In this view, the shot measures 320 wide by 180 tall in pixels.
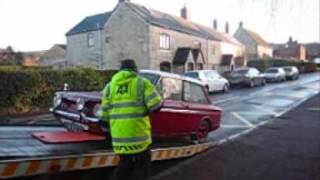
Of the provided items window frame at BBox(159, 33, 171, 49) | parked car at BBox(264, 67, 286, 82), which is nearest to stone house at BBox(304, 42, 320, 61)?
parked car at BBox(264, 67, 286, 82)

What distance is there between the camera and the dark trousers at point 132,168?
20.1 ft

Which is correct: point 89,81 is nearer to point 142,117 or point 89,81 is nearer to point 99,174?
point 99,174

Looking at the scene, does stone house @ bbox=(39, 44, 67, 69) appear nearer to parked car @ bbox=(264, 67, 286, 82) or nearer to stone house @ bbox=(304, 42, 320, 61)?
parked car @ bbox=(264, 67, 286, 82)

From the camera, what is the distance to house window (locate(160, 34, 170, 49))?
49.4 metres

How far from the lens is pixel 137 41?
4853 cm

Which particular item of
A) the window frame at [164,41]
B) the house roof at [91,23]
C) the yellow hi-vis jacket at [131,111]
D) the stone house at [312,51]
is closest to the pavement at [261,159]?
the yellow hi-vis jacket at [131,111]

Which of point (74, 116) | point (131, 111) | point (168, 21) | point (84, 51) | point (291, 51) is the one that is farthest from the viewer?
point (291, 51)

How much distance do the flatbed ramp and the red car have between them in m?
0.54

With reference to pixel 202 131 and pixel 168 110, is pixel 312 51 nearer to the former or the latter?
pixel 202 131

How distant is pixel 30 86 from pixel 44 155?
46.3ft

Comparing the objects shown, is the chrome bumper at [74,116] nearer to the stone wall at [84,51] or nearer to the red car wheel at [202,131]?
the red car wheel at [202,131]

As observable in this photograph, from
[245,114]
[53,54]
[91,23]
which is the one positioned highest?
[91,23]

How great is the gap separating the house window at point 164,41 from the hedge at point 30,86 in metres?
26.6

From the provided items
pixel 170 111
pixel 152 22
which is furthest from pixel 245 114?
pixel 152 22
